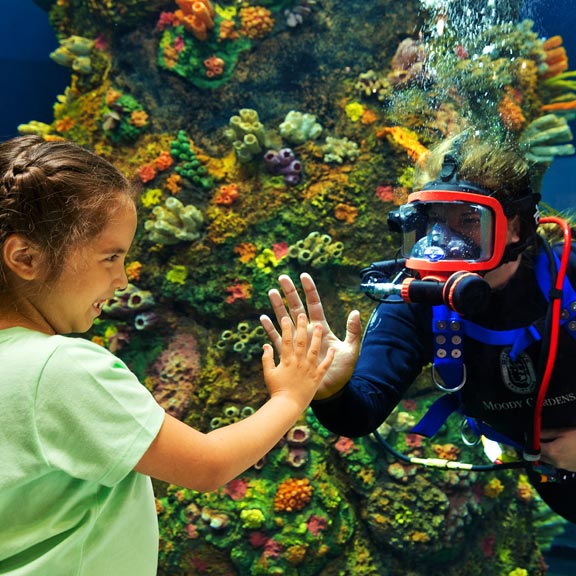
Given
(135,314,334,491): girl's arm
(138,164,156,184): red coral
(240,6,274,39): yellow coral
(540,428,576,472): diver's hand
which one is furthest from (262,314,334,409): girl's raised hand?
(240,6,274,39): yellow coral

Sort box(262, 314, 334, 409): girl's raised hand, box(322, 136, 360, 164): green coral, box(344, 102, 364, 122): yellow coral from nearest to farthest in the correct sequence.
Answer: box(262, 314, 334, 409): girl's raised hand < box(322, 136, 360, 164): green coral < box(344, 102, 364, 122): yellow coral

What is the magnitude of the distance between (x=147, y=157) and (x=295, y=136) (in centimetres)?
148

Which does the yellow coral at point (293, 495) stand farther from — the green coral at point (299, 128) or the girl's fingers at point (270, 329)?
the green coral at point (299, 128)

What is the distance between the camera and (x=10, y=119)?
316 inches

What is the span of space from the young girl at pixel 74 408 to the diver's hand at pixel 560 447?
4.68ft

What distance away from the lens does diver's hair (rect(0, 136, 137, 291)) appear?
125 cm

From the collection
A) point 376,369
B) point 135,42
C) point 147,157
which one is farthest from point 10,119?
point 376,369

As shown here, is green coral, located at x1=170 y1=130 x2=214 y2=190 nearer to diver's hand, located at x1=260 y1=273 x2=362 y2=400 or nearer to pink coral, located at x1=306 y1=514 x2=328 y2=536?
pink coral, located at x1=306 y1=514 x2=328 y2=536

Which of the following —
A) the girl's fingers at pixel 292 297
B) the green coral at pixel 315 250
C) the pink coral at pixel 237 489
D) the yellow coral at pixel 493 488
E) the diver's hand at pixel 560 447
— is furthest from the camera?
the green coral at pixel 315 250

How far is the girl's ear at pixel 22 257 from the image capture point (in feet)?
4.14

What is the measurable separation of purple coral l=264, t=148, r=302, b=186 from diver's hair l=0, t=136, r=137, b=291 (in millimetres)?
3672

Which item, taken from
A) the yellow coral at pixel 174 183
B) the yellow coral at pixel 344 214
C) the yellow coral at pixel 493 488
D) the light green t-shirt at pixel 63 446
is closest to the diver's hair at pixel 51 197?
the light green t-shirt at pixel 63 446

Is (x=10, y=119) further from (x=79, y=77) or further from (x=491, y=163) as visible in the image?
(x=491, y=163)

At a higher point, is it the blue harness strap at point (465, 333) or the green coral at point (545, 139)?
the green coral at point (545, 139)
